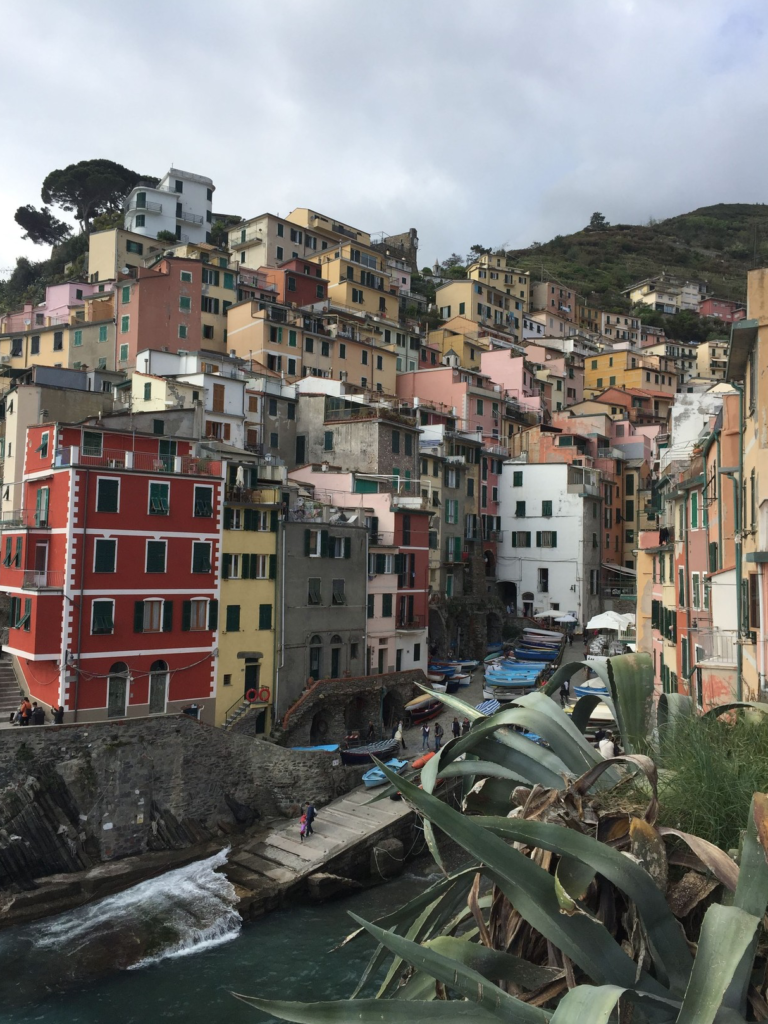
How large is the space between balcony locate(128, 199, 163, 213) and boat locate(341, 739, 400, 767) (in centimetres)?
7068

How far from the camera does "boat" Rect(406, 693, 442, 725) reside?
142 feet

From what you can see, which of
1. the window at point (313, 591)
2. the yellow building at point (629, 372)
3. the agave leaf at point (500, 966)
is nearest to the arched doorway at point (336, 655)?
the window at point (313, 591)

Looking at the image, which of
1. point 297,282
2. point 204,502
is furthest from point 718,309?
point 204,502

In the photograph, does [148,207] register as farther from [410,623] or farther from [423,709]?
[423,709]

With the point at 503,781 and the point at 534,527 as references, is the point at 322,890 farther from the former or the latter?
the point at 534,527

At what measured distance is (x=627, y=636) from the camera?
2040 inches

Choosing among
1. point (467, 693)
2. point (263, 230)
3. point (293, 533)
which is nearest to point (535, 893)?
point (293, 533)

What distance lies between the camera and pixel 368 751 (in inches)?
1426

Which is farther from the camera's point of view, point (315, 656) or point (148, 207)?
point (148, 207)

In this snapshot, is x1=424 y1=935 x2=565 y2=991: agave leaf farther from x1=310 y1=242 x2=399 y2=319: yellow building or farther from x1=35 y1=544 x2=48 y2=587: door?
x1=310 y1=242 x2=399 y2=319: yellow building

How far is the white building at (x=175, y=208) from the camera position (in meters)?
89.6

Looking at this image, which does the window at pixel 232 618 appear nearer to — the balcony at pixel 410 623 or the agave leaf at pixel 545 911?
the balcony at pixel 410 623

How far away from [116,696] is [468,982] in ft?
103

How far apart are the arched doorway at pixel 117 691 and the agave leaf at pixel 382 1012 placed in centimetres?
3080
